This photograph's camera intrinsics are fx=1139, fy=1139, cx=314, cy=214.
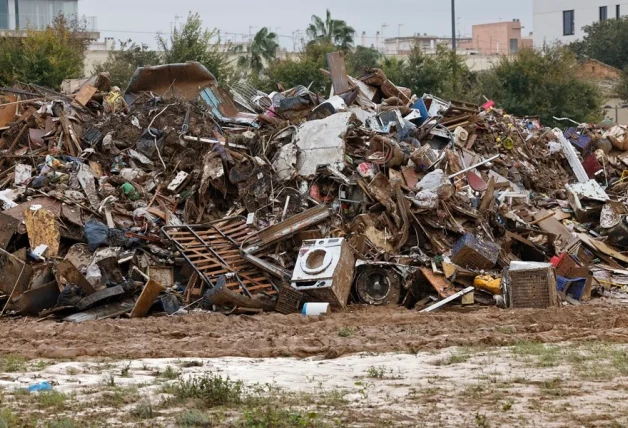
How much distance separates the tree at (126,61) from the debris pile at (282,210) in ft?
59.7

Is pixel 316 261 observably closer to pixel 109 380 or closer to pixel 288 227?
pixel 288 227

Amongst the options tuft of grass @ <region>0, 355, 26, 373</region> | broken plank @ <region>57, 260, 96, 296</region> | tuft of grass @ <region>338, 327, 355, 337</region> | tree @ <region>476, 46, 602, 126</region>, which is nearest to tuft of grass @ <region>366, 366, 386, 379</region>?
tuft of grass @ <region>338, 327, 355, 337</region>

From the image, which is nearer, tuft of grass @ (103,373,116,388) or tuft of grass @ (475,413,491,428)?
tuft of grass @ (475,413,491,428)

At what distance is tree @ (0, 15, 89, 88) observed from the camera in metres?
35.5

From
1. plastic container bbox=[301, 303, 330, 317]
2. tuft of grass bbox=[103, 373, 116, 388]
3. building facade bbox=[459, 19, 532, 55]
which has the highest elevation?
building facade bbox=[459, 19, 532, 55]

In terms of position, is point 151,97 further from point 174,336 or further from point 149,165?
point 174,336

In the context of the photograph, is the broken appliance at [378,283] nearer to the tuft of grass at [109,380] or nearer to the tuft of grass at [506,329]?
the tuft of grass at [506,329]

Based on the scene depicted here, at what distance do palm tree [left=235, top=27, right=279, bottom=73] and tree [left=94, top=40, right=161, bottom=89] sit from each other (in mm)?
8322

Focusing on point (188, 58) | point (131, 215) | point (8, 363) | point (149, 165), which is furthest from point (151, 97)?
point (188, 58)

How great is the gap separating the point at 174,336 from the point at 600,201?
907 centimetres

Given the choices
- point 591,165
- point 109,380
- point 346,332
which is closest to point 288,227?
point 346,332

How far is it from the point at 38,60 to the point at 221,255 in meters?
22.1

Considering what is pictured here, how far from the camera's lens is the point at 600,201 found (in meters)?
19.2

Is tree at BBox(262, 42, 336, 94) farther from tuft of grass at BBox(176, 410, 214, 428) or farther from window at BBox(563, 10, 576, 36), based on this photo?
window at BBox(563, 10, 576, 36)
